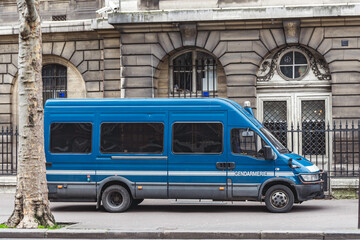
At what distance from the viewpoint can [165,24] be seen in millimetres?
20594

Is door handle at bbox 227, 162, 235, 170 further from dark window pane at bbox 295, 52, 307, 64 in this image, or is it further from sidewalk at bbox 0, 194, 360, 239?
dark window pane at bbox 295, 52, 307, 64

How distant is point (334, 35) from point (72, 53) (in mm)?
8734

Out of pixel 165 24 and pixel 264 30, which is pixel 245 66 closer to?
pixel 264 30

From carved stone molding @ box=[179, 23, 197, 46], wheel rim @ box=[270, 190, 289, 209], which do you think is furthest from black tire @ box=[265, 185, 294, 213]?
carved stone molding @ box=[179, 23, 197, 46]

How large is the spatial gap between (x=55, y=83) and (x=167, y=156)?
33.4 feet

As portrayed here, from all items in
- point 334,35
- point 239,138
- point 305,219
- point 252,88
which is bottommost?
point 305,219

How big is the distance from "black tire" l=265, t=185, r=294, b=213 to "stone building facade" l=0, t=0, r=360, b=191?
689cm

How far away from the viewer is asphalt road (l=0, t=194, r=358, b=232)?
11.6 metres

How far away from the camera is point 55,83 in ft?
75.8

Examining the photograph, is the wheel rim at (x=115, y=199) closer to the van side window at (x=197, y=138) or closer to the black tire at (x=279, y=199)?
the van side window at (x=197, y=138)

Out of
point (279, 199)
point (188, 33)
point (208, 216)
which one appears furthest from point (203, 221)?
point (188, 33)

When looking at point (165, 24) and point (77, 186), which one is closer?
point (77, 186)

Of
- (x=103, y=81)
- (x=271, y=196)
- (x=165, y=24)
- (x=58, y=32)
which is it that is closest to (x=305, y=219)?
(x=271, y=196)

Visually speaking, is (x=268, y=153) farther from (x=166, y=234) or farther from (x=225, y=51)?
(x=225, y=51)
